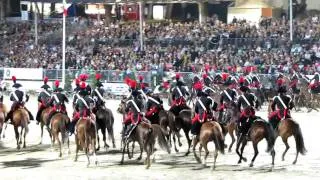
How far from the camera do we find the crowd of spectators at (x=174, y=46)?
49.3 metres

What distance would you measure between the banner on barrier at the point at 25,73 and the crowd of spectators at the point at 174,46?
192cm

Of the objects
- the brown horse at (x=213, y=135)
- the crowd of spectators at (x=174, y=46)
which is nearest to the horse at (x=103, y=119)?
the brown horse at (x=213, y=135)

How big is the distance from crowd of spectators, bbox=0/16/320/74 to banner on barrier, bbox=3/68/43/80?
1925mm

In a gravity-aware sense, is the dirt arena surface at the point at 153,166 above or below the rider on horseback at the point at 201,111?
below

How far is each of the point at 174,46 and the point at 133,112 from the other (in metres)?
31.6

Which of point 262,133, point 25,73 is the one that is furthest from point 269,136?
point 25,73

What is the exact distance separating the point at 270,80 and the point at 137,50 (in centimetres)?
1385

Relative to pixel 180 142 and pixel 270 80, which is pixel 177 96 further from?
pixel 270 80

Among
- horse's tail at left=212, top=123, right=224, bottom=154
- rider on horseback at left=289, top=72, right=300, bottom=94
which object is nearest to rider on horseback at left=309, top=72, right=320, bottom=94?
rider on horseback at left=289, top=72, right=300, bottom=94

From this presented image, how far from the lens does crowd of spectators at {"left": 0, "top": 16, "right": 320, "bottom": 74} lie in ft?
162

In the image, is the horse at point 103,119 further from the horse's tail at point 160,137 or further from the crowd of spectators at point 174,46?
the crowd of spectators at point 174,46

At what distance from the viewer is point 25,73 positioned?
175ft

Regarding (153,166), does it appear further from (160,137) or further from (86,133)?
(86,133)

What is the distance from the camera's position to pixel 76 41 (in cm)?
6144
